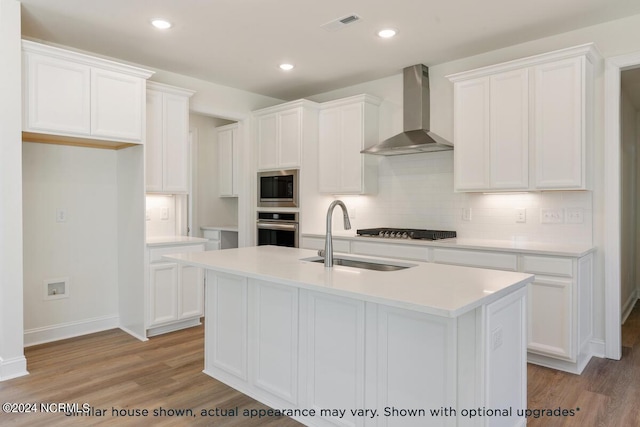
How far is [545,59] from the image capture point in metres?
3.23

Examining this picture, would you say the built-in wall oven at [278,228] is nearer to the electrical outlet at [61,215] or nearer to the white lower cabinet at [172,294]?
the white lower cabinet at [172,294]

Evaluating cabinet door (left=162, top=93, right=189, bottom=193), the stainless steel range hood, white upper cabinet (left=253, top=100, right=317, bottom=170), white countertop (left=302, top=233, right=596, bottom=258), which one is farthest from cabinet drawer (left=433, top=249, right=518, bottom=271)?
cabinet door (left=162, top=93, right=189, bottom=193)

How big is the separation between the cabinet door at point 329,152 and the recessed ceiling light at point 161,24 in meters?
2.01

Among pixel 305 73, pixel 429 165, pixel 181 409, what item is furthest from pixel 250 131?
pixel 181 409

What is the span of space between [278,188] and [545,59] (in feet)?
9.59

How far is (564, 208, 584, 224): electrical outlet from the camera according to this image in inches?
133

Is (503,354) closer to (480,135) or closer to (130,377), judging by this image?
(480,135)

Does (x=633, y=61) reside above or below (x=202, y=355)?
above

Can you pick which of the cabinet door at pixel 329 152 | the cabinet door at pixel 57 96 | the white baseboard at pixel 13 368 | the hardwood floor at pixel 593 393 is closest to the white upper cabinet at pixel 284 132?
the cabinet door at pixel 329 152

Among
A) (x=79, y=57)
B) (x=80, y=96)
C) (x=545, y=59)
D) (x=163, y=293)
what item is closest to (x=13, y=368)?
(x=163, y=293)

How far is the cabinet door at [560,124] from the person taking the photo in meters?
3.11

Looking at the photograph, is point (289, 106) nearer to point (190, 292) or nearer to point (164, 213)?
point (164, 213)

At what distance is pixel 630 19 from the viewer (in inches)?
125

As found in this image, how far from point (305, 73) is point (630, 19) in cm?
284
